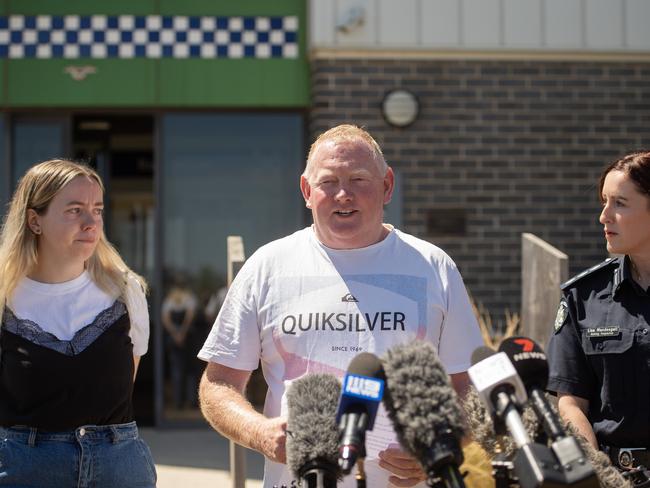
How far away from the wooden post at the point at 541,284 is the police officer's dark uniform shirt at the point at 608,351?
8.16 feet

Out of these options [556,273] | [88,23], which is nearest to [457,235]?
[556,273]

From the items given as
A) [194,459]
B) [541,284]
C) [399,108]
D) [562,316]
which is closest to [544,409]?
[562,316]

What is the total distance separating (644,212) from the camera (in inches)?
121

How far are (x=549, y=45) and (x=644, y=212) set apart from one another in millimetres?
5319

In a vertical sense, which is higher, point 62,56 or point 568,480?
point 62,56

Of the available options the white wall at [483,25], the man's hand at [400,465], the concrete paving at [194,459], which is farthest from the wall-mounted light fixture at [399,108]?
the man's hand at [400,465]

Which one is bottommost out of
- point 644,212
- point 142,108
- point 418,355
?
point 418,355

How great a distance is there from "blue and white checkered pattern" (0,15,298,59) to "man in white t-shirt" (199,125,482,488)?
18.0 feet

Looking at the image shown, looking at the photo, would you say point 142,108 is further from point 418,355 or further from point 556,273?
point 418,355

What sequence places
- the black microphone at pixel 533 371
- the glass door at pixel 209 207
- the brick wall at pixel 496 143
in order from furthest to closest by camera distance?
the glass door at pixel 209 207 < the brick wall at pixel 496 143 < the black microphone at pixel 533 371

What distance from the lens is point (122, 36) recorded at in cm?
809

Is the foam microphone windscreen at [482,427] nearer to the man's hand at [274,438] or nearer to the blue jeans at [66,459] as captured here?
the man's hand at [274,438]

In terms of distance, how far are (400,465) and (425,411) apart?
2.28 ft

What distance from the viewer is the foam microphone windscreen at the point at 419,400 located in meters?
1.89
